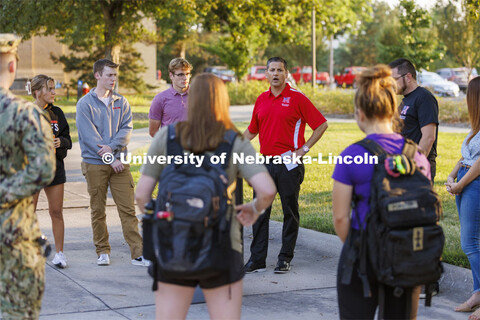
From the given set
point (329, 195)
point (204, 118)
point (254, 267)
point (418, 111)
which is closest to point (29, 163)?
point (204, 118)

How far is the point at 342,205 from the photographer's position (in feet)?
11.2

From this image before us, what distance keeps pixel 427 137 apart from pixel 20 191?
370 centimetres

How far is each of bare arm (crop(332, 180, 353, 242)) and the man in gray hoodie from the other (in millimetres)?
3769

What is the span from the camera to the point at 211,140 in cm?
338

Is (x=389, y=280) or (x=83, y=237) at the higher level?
(x=389, y=280)

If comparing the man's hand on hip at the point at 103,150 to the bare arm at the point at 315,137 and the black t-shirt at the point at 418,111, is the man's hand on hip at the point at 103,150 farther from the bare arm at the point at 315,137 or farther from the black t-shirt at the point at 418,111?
the black t-shirt at the point at 418,111

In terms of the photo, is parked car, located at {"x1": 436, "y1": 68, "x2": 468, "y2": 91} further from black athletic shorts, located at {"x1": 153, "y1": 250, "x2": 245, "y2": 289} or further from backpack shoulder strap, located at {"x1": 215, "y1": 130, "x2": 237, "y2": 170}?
black athletic shorts, located at {"x1": 153, "y1": 250, "x2": 245, "y2": 289}

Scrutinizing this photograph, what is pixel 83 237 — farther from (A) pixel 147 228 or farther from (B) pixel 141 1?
(B) pixel 141 1

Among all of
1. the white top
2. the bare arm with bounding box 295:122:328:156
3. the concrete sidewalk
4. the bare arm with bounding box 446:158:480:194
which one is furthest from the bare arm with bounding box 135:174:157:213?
the bare arm with bounding box 295:122:328:156

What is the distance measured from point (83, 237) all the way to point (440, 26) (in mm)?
25256

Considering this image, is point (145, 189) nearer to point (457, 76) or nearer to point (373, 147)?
point (373, 147)

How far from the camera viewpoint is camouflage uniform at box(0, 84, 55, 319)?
3432 mm

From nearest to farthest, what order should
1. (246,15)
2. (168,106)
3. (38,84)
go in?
(38,84)
(168,106)
(246,15)

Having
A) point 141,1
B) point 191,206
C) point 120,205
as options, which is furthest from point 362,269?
point 141,1
